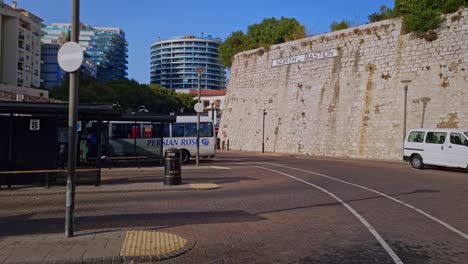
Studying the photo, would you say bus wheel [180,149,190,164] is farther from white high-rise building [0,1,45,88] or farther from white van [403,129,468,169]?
white high-rise building [0,1,45,88]

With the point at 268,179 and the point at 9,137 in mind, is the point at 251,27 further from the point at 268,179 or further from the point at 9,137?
the point at 9,137

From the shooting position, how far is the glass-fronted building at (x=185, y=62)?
12144cm

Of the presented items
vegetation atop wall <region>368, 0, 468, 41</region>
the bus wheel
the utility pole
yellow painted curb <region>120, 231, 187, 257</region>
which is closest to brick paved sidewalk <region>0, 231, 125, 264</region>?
yellow painted curb <region>120, 231, 187, 257</region>

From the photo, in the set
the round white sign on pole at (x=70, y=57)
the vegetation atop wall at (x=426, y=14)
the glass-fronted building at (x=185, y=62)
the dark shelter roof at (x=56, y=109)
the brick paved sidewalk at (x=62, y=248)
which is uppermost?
the glass-fronted building at (x=185, y=62)

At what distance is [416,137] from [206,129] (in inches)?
460

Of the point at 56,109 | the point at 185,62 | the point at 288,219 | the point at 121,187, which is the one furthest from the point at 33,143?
the point at 185,62

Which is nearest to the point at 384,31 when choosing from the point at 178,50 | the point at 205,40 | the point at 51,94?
the point at 51,94

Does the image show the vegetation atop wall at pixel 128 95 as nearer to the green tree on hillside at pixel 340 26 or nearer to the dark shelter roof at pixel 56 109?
the green tree on hillside at pixel 340 26

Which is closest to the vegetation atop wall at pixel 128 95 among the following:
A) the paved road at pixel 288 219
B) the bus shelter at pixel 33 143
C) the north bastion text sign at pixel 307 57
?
the north bastion text sign at pixel 307 57

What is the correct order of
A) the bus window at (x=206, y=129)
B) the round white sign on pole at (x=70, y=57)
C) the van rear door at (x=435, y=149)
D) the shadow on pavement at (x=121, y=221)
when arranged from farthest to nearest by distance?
the bus window at (x=206, y=129) → the van rear door at (x=435, y=149) → the shadow on pavement at (x=121, y=221) → the round white sign on pole at (x=70, y=57)

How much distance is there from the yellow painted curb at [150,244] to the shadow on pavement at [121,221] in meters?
1.00

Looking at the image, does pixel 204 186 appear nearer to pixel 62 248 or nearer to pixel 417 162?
pixel 62 248

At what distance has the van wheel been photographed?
2423 cm

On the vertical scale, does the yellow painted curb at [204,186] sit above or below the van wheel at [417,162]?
below
